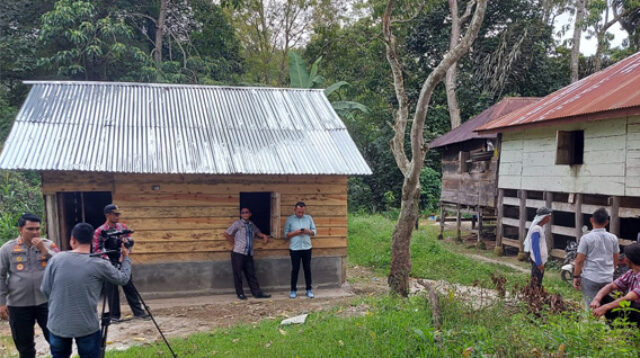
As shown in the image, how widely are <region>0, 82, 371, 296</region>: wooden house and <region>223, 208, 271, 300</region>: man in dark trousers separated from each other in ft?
1.32

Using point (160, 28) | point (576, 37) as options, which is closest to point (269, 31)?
point (160, 28)

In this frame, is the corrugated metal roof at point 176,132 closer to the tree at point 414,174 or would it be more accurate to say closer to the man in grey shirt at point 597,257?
the tree at point 414,174

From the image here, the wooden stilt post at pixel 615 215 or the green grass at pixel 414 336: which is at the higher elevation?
the wooden stilt post at pixel 615 215

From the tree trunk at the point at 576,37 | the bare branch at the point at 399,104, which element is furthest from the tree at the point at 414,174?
the tree trunk at the point at 576,37

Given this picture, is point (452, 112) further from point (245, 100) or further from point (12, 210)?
point (12, 210)

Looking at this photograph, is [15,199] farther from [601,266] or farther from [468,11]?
[601,266]

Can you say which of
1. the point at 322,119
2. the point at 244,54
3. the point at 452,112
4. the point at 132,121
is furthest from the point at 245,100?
the point at 244,54

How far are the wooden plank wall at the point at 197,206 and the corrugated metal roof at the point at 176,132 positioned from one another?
50 centimetres

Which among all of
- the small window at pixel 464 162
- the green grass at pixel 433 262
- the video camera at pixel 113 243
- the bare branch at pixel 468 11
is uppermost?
the bare branch at pixel 468 11

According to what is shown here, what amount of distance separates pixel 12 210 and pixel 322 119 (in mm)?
10393

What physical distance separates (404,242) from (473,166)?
8.82 meters

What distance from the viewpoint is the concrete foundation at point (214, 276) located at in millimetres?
8812

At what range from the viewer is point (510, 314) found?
16.3 feet

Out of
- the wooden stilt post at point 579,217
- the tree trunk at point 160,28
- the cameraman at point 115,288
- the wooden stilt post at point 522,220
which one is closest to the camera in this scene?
the cameraman at point 115,288
